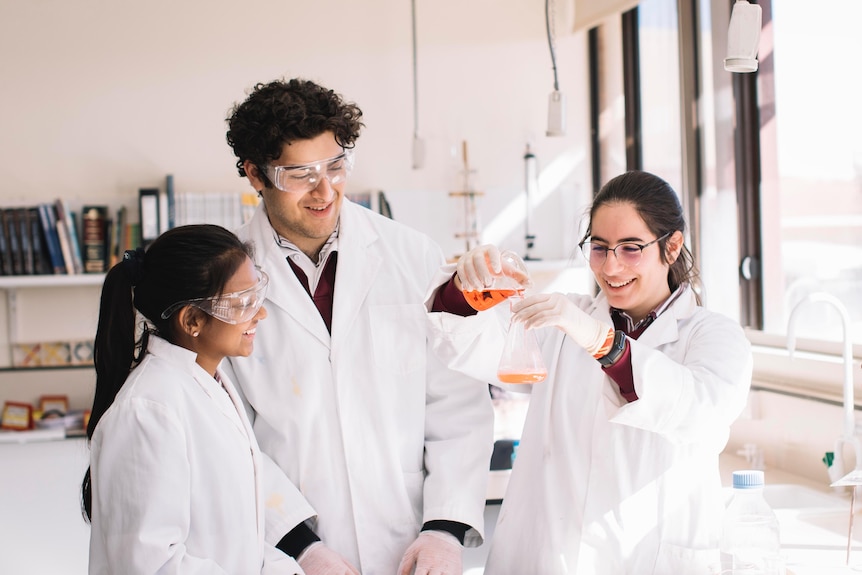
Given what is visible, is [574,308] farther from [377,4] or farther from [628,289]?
[377,4]

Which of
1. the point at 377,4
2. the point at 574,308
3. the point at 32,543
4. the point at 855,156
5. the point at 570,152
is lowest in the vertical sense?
the point at 32,543

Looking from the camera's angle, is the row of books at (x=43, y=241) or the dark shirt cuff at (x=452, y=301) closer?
the dark shirt cuff at (x=452, y=301)

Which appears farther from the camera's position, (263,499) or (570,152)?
(570,152)

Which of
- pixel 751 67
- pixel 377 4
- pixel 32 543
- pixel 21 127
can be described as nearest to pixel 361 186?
pixel 377 4

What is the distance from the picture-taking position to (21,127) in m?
4.32

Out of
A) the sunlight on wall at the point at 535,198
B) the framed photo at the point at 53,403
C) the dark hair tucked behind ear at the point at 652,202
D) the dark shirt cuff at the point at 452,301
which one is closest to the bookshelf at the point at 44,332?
the framed photo at the point at 53,403

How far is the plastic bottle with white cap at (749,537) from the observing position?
1435 mm

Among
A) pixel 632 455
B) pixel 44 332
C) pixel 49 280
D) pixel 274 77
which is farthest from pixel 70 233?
pixel 632 455

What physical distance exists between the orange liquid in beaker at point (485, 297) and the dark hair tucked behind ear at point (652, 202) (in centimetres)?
30

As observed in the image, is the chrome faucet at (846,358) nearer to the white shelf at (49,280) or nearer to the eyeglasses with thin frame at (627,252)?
the eyeglasses with thin frame at (627,252)

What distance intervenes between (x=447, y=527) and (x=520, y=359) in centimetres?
40

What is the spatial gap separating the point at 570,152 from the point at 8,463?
10.7 ft

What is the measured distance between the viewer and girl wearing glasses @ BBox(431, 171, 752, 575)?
1.43 metres

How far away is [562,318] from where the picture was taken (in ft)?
4.51
